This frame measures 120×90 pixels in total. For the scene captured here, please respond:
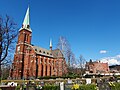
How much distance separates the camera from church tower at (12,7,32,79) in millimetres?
58281

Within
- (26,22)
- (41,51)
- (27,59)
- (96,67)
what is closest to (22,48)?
(27,59)

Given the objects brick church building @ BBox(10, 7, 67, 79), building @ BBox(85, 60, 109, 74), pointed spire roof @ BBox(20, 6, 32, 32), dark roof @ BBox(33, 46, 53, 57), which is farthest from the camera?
building @ BBox(85, 60, 109, 74)

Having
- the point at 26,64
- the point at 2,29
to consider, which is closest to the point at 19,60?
the point at 26,64

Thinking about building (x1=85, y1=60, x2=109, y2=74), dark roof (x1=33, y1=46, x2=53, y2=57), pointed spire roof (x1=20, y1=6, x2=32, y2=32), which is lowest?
building (x1=85, y1=60, x2=109, y2=74)

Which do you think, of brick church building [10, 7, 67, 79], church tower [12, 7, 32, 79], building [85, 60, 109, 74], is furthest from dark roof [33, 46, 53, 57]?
building [85, 60, 109, 74]

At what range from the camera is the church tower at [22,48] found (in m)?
58.3

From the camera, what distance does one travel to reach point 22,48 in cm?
6144

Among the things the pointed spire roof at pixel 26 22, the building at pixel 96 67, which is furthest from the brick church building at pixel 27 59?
the building at pixel 96 67

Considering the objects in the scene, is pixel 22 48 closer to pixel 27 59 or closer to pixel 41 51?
pixel 27 59

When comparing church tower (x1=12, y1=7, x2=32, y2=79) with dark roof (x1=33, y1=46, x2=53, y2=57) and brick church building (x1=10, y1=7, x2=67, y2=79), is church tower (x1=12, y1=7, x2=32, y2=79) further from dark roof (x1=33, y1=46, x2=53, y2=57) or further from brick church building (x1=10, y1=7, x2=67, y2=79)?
dark roof (x1=33, y1=46, x2=53, y2=57)

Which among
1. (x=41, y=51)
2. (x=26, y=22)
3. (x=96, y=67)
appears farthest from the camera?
(x=96, y=67)

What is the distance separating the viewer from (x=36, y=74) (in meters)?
63.3

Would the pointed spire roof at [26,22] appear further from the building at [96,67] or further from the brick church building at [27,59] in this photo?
the building at [96,67]

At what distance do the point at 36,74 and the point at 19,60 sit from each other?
9.93 metres
